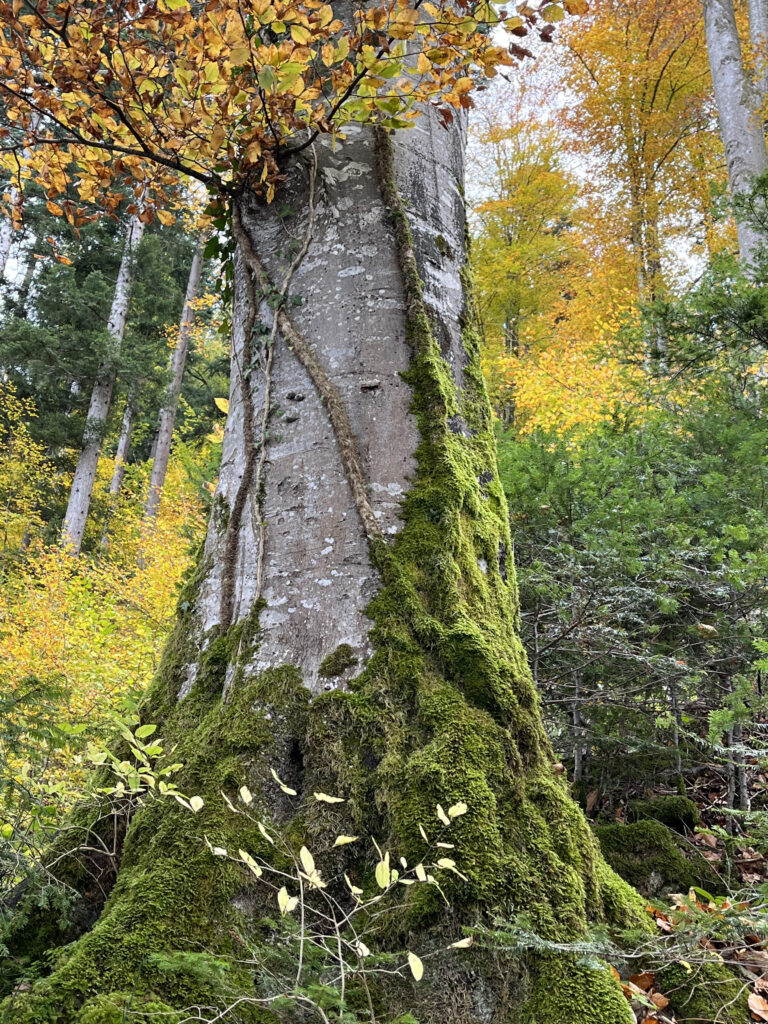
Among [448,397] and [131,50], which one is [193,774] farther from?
[131,50]

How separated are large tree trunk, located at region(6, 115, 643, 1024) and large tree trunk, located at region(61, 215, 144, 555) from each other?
1337cm

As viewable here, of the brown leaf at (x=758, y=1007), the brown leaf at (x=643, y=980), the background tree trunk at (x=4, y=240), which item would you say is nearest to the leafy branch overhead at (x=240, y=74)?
the brown leaf at (x=643, y=980)

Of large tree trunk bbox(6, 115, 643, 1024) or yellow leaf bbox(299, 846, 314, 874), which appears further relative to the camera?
large tree trunk bbox(6, 115, 643, 1024)

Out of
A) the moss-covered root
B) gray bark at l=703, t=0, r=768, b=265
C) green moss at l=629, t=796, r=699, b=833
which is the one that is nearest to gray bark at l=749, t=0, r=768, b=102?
gray bark at l=703, t=0, r=768, b=265

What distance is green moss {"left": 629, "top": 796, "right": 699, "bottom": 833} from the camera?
3584 millimetres

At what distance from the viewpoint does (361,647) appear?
2104 millimetres

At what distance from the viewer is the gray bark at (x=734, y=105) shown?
747 centimetres

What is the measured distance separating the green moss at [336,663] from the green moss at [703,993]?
4.25 ft

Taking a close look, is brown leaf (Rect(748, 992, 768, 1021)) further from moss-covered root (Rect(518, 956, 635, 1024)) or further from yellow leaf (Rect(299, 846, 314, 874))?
yellow leaf (Rect(299, 846, 314, 874))

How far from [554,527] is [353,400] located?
216 cm

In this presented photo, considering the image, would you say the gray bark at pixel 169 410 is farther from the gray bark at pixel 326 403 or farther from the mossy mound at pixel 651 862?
the mossy mound at pixel 651 862

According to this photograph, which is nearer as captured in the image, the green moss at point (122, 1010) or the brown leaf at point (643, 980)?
the green moss at point (122, 1010)

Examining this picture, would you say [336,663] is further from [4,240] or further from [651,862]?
[4,240]

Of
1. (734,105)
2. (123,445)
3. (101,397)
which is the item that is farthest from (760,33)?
(123,445)
